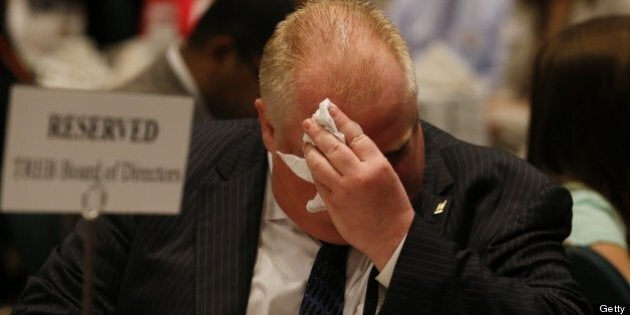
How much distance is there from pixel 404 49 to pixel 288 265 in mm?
467

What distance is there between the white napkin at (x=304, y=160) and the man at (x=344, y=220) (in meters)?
0.01

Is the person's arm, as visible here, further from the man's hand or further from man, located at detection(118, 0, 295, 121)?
man, located at detection(118, 0, 295, 121)

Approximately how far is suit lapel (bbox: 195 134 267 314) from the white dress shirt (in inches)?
0.9

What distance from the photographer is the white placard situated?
127 cm

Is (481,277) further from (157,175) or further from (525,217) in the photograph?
(157,175)

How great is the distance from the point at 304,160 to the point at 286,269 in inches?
10.6

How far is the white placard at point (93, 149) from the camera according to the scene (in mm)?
1271

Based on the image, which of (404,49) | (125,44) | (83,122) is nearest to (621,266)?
(404,49)

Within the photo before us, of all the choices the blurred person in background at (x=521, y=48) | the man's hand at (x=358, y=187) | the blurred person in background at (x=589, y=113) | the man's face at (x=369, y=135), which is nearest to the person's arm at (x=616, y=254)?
the blurred person in background at (x=589, y=113)

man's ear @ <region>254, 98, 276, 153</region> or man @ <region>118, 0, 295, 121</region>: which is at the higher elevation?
man's ear @ <region>254, 98, 276, 153</region>

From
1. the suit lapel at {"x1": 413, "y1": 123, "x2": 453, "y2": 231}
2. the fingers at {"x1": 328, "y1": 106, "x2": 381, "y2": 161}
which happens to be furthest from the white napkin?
the suit lapel at {"x1": 413, "y1": 123, "x2": 453, "y2": 231}

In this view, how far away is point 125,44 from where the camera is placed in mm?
5410

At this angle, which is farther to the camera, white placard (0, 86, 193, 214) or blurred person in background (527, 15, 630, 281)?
blurred person in background (527, 15, 630, 281)

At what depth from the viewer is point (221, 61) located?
11.5 ft
